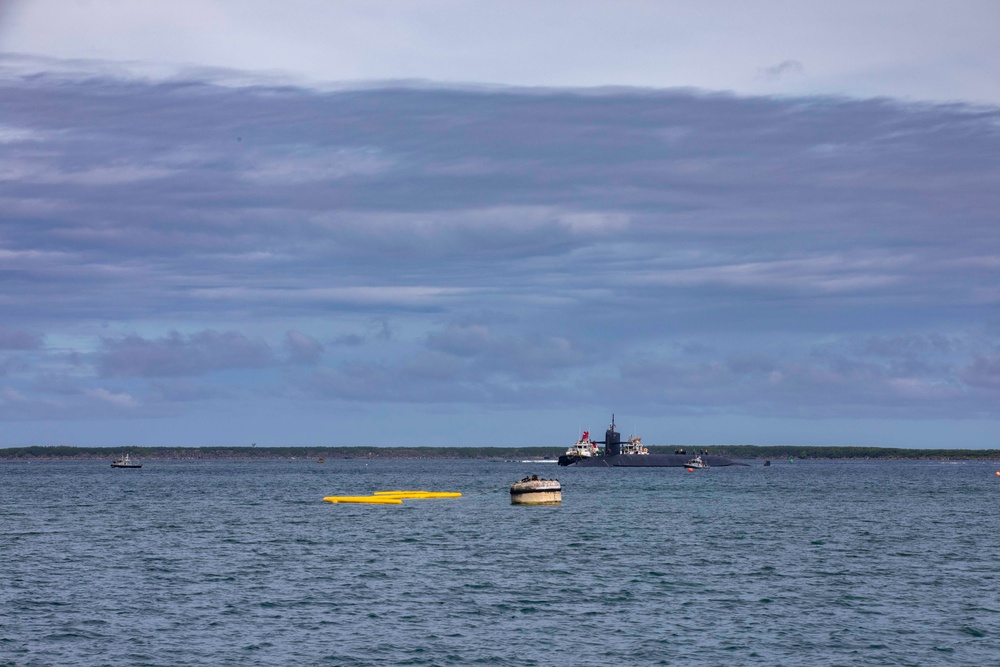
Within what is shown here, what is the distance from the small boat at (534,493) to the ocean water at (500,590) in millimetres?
10250

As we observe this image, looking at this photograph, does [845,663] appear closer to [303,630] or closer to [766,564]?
[303,630]

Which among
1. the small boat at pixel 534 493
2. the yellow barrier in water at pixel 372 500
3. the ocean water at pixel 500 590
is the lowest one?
the ocean water at pixel 500 590

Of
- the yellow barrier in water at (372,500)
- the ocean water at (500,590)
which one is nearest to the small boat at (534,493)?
the ocean water at (500,590)

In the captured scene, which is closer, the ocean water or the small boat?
the ocean water

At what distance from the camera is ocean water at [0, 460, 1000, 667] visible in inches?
1563

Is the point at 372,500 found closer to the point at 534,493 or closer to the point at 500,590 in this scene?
the point at 534,493

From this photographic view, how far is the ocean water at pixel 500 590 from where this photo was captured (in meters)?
39.7

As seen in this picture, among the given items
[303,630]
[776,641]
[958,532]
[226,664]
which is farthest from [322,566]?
[958,532]

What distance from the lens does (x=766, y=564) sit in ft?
207

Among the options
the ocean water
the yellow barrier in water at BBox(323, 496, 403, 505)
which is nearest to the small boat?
the ocean water

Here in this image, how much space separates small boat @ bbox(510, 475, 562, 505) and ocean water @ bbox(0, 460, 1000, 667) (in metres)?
10.3

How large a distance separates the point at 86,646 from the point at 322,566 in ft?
75.8

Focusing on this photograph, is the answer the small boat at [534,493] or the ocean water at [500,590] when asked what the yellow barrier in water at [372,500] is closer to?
the small boat at [534,493]

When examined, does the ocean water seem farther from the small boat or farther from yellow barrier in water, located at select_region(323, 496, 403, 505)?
yellow barrier in water, located at select_region(323, 496, 403, 505)
